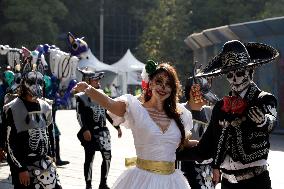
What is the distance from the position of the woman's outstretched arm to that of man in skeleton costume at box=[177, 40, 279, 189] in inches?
31.5

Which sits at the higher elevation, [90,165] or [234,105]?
[234,105]

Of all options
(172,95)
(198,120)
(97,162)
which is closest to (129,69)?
(97,162)

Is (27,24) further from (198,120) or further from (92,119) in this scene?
(198,120)

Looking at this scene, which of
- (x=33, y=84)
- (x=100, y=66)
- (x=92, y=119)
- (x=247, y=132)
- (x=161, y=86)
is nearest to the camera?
(x=247, y=132)

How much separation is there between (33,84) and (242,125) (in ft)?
9.94

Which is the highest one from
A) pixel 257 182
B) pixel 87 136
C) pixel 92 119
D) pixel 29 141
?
pixel 257 182

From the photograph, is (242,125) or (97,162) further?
(97,162)

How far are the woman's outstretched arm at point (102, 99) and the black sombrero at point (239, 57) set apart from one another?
Answer: 2.63 feet

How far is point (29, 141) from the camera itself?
718 cm

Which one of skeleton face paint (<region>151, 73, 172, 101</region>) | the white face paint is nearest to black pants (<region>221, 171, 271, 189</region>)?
the white face paint

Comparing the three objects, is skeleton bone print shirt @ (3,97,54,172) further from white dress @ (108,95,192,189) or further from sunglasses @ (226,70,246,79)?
sunglasses @ (226,70,246,79)

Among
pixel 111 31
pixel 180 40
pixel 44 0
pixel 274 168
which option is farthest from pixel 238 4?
pixel 274 168

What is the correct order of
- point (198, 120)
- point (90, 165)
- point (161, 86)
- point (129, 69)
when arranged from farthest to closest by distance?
1. point (129, 69)
2. point (90, 165)
3. point (198, 120)
4. point (161, 86)

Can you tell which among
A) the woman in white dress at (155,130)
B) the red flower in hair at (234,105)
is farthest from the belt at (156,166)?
the red flower in hair at (234,105)
